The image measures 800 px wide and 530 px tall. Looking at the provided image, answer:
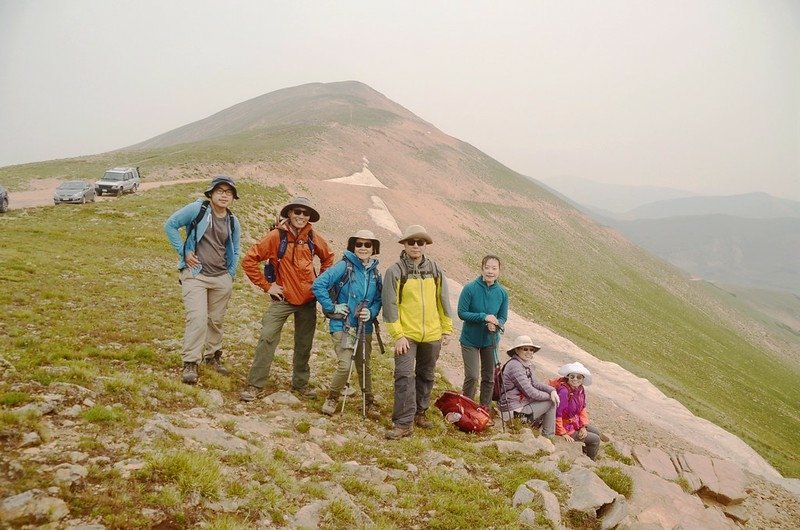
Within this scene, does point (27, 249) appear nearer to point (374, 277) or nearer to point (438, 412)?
point (374, 277)

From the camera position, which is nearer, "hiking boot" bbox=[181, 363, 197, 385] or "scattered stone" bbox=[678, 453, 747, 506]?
"hiking boot" bbox=[181, 363, 197, 385]

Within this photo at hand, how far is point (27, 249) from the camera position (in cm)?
1427

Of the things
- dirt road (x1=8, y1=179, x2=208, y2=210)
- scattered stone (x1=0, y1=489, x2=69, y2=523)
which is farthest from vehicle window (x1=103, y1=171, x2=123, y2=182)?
scattered stone (x1=0, y1=489, x2=69, y2=523)

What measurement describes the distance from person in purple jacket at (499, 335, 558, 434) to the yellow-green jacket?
2.01 metres

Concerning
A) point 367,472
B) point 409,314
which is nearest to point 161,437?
point 367,472

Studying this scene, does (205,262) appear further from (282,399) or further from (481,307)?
(481,307)

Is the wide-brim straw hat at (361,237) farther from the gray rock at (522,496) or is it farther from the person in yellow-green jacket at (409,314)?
the gray rock at (522,496)

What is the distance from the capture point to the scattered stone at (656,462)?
1080 cm

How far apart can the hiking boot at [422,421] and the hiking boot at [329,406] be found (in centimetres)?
160

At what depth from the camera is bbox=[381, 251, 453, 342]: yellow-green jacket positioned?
309 inches

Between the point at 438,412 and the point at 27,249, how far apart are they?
13739 millimetres

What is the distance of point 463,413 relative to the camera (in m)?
8.90

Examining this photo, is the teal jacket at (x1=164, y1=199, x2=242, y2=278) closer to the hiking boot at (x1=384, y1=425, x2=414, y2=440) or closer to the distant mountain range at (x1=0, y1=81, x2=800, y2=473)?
the hiking boot at (x1=384, y1=425, x2=414, y2=440)

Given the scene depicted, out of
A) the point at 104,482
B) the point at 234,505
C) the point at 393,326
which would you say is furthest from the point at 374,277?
the point at 104,482
